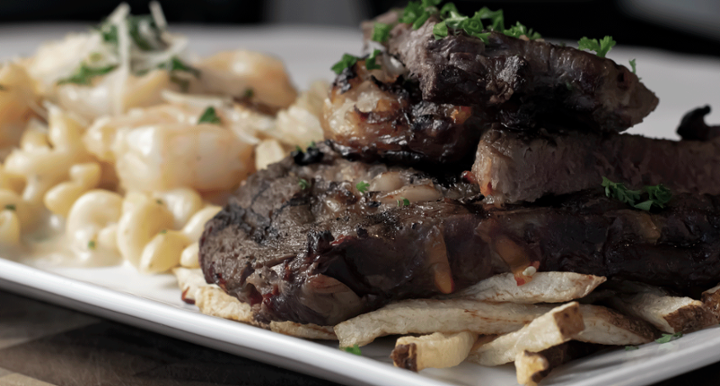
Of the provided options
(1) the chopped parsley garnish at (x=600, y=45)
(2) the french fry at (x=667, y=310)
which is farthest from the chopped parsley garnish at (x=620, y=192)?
(1) the chopped parsley garnish at (x=600, y=45)

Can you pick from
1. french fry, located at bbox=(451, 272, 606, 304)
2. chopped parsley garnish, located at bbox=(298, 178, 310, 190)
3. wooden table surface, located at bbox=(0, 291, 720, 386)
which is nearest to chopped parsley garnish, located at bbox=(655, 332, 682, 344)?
wooden table surface, located at bbox=(0, 291, 720, 386)

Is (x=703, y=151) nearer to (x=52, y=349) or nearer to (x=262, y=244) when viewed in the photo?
(x=262, y=244)

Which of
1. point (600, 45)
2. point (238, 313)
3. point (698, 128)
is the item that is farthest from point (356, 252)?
point (698, 128)

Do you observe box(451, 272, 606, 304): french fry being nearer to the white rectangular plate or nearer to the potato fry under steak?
the white rectangular plate

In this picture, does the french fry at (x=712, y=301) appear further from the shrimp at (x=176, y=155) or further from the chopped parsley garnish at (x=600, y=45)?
the shrimp at (x=176, y=155)

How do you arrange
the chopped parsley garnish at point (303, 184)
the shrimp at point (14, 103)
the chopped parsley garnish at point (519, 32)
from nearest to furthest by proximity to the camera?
the chopped parsley garnish at point (519, 32), the chopped parsley garnish at point (303, 184), the shrimp at point (14, 103)

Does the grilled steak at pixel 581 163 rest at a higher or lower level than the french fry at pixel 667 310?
higher

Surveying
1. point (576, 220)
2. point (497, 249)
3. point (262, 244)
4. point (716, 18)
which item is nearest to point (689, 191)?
point (576, 220)
